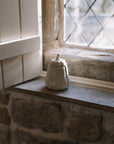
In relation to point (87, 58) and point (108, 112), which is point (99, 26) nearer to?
point (87, 58)

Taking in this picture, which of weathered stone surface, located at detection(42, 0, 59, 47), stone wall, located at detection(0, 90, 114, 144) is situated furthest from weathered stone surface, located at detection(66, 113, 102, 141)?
weathered stone surface, located at detection(42, 0, 59, 47)

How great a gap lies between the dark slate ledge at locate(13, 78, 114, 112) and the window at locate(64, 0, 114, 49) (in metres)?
0.31

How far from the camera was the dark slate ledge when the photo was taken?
3.97 ft

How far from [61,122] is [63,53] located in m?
0.42

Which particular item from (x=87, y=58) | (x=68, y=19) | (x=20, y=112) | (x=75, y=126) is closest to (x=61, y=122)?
(x=75, y=126)

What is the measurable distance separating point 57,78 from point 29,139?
42 cm

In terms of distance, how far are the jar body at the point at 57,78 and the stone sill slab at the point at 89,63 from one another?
139mm

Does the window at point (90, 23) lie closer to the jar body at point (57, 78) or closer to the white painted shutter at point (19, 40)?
the white painted shutter at point (19, 40)

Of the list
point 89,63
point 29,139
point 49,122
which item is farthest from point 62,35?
point 29,139

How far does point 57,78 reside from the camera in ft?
4.37

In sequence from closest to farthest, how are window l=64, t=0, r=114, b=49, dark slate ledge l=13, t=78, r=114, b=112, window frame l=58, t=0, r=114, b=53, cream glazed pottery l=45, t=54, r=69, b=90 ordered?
1. dark slate ledge l=13, t=78, r=114, b=112
2. cream glazed pottery l=45, t=54, r=69, b=90
3. window l=64, t=0, r=114, b=49
4. window frame l=58, t=0, r=114, b=53

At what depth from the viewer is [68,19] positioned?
156 centimetres

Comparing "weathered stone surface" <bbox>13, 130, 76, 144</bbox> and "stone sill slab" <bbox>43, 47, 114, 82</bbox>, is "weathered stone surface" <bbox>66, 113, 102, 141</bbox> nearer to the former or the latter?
"weathered stone surface" <bbox>13, 130, 76, 144</bbox>

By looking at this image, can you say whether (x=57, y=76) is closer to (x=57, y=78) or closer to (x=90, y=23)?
(x=57, y=78)
